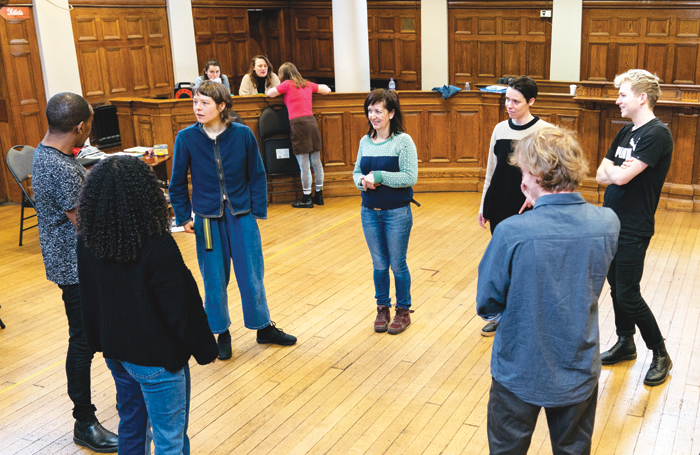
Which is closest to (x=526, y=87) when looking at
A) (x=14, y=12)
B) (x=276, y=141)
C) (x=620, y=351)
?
(x=620, y=351)

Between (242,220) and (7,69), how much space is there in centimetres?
534

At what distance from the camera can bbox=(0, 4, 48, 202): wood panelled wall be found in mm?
7738

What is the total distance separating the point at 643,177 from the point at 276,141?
192 inches

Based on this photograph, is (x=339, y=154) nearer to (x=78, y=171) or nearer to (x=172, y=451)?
(x=78, y=171)

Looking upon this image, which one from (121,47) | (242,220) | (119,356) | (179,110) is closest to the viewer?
(119,356)

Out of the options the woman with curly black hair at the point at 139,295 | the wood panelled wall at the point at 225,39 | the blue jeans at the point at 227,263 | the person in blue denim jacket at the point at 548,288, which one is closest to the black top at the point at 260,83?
the wood panelled wall at the point at 225,39

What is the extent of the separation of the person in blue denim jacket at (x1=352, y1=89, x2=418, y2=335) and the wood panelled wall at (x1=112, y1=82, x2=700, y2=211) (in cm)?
362

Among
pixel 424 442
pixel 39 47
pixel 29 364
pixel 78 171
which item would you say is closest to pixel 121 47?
pixel 39 47

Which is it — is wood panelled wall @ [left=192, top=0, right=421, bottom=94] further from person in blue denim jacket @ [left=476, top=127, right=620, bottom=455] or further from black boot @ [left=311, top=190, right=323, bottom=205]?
person in blue denim jacket @ [left=476, top=127, right=620, bottom=455]

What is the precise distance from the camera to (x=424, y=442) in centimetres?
317

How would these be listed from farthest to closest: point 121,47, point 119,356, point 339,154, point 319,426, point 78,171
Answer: point 121,47 < point 339,154 < point 319,426 < point 78,171 < point 119,356

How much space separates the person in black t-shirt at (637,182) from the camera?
130 inches

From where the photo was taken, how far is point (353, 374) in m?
3.87

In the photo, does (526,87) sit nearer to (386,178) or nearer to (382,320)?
(386,178)
